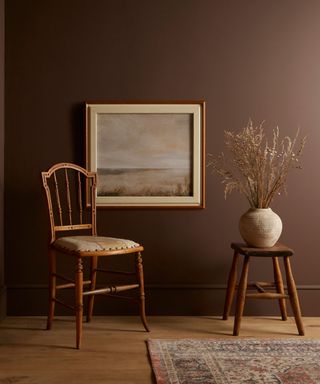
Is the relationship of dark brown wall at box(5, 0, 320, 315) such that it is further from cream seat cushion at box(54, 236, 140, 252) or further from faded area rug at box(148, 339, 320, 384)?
faded area rug at box(148, 339, 320, 384)

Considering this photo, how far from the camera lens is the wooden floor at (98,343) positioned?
272 cm

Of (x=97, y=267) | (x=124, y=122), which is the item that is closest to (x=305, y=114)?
(x=124, y=122)

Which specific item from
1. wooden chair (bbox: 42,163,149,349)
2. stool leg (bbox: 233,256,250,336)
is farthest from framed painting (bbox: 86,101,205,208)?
→ stool leg (bbox: 233,256,250,336)

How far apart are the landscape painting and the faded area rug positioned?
108cm

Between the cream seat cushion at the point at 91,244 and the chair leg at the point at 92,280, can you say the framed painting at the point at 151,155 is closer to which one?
the chair leg at the point at 92,280

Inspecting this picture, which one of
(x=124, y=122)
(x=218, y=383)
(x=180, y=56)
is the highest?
(x=180, y=56)

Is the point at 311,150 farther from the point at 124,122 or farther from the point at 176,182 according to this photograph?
the point at 124,122

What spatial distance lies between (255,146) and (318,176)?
64 centimetres

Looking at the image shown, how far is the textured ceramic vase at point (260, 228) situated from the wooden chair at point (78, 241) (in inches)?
25.8

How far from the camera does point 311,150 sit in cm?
390

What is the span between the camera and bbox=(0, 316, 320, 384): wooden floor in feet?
8.93

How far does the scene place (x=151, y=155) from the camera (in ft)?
12.7

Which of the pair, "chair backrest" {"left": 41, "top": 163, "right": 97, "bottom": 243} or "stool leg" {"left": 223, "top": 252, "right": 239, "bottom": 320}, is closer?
"stool leg" {"left": 223, "top": 252, "right": 239, "bottom": 320}

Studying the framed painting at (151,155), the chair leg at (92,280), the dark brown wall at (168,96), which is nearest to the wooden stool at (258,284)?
the dark brown wall at (168,96)
